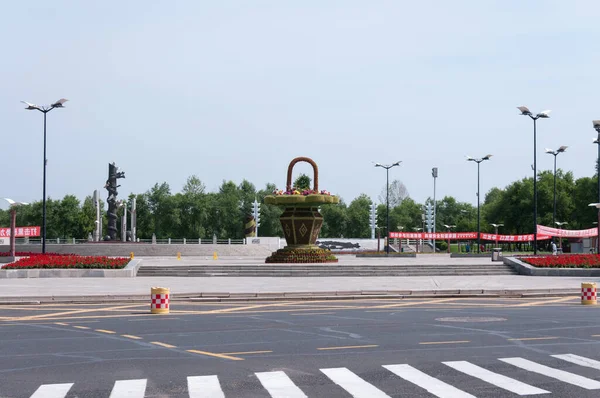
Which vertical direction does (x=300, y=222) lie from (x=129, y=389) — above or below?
above

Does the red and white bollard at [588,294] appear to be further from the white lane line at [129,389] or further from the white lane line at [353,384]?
the white lane line at [129,389]

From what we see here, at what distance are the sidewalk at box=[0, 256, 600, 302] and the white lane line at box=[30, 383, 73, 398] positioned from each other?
614 inches

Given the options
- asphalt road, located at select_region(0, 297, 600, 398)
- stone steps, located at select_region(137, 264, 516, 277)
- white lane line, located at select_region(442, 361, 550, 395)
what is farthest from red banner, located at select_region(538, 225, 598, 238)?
white lane line, located at select_region(442, 361, 550, 395)

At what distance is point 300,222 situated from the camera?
43.5 metres

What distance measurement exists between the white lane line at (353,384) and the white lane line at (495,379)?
1689 mm

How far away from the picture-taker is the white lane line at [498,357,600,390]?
34.8ft

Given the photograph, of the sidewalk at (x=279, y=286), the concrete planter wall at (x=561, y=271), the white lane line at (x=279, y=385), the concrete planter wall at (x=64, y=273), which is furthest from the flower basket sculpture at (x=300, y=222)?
the white lane line at (x=279, y=385)

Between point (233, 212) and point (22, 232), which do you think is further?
point (233, 212)

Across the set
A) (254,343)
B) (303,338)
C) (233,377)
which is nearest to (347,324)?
(303,338)

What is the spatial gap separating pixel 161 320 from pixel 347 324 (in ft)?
15.5

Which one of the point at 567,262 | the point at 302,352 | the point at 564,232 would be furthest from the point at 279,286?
the point at 564,232

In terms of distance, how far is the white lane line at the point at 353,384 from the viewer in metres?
10.0

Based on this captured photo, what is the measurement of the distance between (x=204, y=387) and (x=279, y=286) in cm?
2106

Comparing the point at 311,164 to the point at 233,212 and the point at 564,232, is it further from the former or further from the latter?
the point at 233,212
